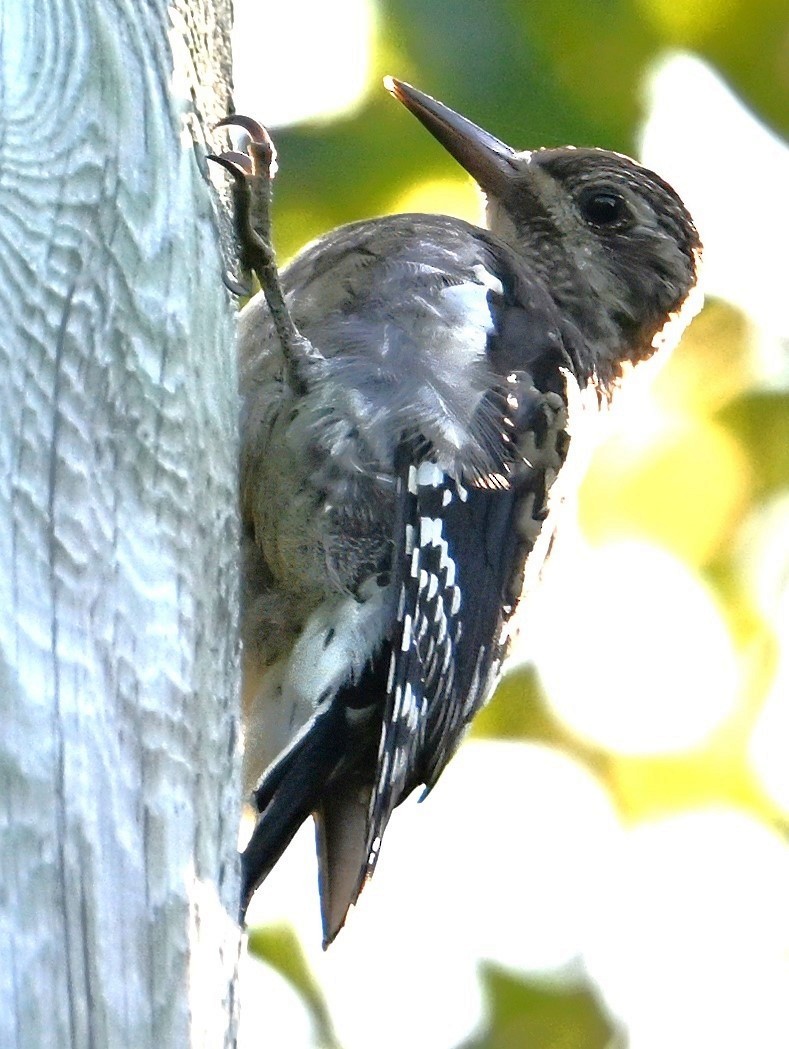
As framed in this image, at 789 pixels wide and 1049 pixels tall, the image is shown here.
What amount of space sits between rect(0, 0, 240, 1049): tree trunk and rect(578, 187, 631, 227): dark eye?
5.90 ft

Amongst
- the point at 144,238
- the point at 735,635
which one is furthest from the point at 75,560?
the point at 735,635

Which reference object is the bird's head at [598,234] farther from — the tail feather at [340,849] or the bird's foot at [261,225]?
the tail feather at [340,849]

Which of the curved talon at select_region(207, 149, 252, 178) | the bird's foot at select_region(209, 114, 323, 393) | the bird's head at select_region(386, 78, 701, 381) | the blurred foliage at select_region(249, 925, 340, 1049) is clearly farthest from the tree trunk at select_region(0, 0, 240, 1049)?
the blurred foliage at select_region(249, 925, 340, 1049)

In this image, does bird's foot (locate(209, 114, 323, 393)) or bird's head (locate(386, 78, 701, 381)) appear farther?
bird's head (locate(386, 78, 701, 381))

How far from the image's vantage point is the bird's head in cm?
412

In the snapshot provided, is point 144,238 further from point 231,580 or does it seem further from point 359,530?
point 359,530

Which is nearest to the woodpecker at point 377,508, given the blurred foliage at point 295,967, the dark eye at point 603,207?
the dark eye at point 603,207

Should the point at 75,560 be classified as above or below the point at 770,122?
below

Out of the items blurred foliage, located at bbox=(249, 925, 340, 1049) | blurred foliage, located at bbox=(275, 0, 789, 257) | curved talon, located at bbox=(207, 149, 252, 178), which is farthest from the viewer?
blurred foliage, located at bbox=(249, 925, 340, 1049)

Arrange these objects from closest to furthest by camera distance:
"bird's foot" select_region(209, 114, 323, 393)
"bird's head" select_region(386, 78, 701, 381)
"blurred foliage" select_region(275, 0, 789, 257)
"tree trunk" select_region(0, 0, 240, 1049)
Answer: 1. "tree trunk" select_region(0, 0, 240, 1049)
2. "bird's foot" select_region(209, 114, 323, 393)
3. "blurred foliage" select_region(275, 0, 789, 257)
4. "bird's head" select_region(386, 78, 701, 381)

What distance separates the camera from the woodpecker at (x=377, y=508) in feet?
10.1

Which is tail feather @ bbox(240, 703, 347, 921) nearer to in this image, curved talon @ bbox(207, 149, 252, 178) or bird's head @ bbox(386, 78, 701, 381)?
curved talon @ bbox(207, 149, 252, 178)

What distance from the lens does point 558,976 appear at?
468cm

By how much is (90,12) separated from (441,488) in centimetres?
122
